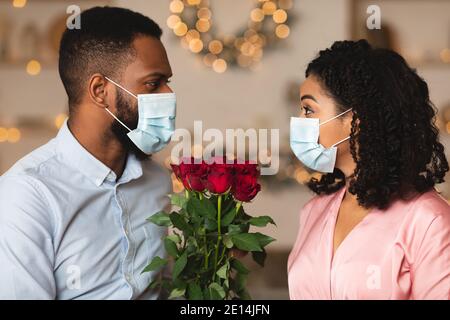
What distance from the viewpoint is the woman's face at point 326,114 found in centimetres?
182

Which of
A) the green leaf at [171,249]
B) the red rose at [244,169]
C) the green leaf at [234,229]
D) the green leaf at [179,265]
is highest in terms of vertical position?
the red rose at [244,169]

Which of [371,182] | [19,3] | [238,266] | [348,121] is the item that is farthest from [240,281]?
[19,3]

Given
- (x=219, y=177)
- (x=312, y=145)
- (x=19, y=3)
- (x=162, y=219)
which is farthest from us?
(x=19, y=3)

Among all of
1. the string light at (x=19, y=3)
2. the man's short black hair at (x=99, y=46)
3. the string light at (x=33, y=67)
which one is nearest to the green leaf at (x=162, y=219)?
the man's short black hair at (x=99, y=46)

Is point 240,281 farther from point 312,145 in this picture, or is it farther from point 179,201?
point 312,145

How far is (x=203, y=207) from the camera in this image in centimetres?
159

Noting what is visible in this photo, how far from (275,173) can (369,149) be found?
2129mm

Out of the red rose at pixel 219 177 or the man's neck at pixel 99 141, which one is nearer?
the red rose at pixel 219 177

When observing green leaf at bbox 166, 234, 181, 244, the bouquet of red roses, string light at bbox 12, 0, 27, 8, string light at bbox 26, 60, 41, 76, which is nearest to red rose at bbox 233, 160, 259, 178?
the bouquet of red roses

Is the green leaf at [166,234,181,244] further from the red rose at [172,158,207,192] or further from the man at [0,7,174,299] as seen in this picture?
the man at [0,7,174,299]

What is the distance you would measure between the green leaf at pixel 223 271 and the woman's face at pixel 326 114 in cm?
47

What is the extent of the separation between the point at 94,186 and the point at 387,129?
0.79 meters

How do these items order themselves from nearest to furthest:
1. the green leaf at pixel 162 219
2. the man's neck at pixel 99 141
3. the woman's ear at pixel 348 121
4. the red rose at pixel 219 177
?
the red rose at pixel 219 177 < the green leaf at pixel 162 219 < the woman's ear at pixel 348 121 < the man's neck at pixel 99 141

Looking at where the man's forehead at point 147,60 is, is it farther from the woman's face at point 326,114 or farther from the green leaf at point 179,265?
the green leaf at point 179,265
